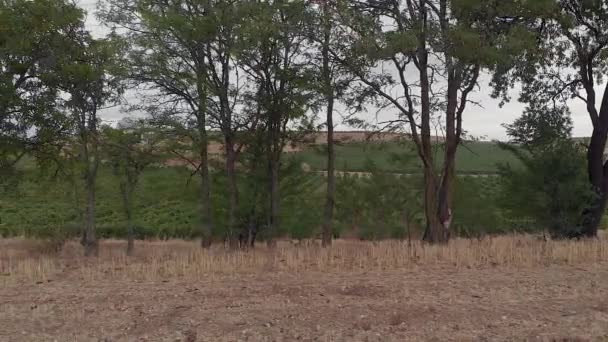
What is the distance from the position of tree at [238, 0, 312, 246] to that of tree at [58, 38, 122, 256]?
11.0 ft

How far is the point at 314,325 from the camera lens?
19.1 ft

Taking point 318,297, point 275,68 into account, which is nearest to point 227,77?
point 275,68

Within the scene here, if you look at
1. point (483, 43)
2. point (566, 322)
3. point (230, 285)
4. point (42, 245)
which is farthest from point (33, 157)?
point (566, 322)

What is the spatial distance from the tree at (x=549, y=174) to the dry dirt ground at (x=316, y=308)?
7.81 meters

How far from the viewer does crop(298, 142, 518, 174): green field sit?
15.5 m

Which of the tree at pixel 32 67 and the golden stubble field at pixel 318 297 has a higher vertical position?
the tree at pixel 32 67

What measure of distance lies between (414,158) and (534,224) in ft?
16.0

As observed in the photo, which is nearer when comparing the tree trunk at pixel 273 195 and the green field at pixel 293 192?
the tree trunk at pixel 273 195

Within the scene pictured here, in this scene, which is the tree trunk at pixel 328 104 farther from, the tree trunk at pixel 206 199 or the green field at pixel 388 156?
the tree trunk at pixel 206 199

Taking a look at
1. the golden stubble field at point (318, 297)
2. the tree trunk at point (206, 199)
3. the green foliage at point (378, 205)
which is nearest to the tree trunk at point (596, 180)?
the golden stubble field at point (318, 297)

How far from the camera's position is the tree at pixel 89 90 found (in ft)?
44.0

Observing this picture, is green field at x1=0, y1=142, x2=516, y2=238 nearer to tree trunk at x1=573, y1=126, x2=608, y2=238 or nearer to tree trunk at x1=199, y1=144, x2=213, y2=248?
tree trunk at x1=199, y1=144, x2=213, y2=248

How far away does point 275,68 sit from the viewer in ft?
42.3

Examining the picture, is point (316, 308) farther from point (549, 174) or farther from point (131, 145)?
point (549, 174)
